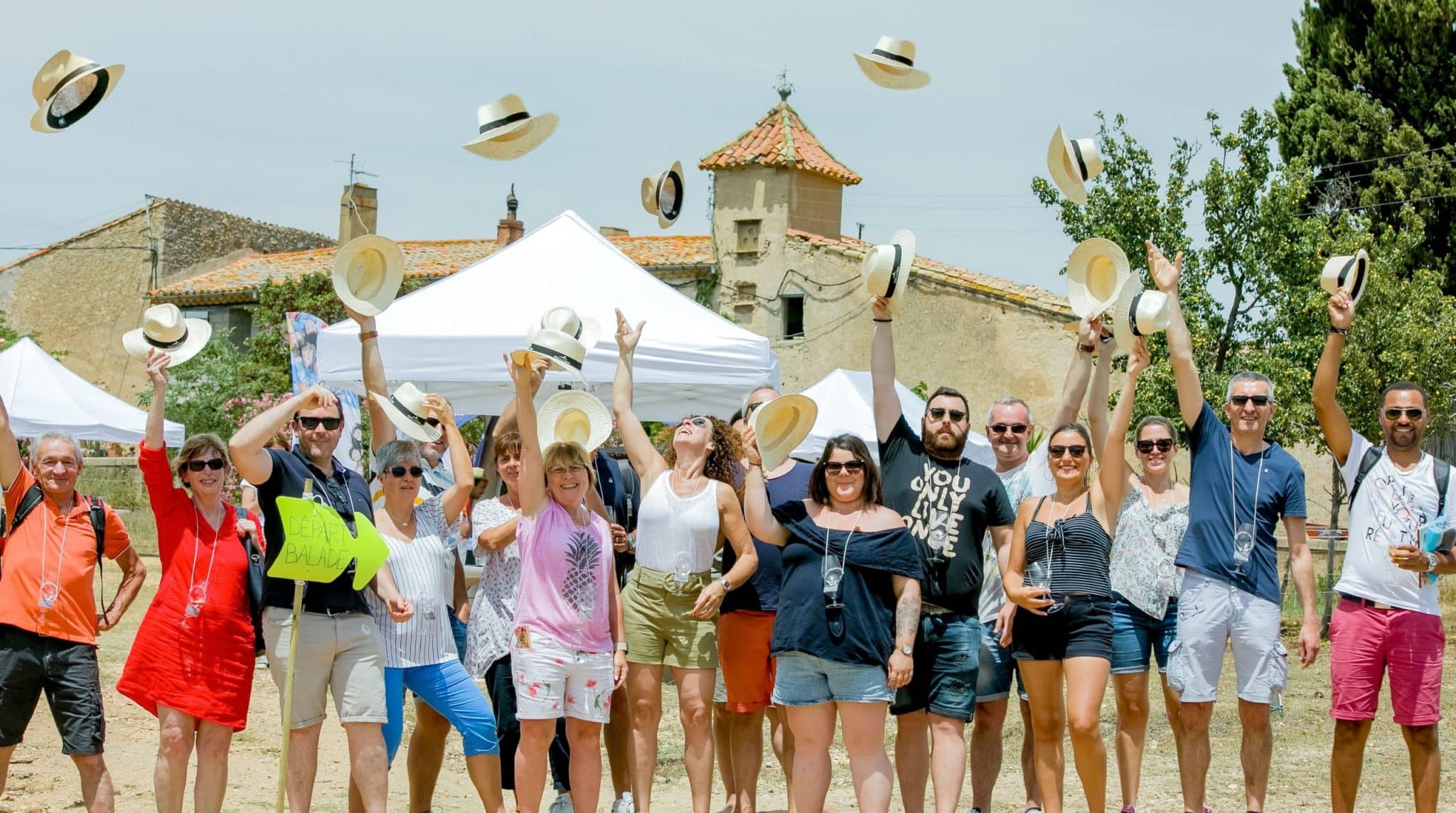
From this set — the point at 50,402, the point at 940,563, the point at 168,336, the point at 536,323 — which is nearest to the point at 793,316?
the point at 50,402

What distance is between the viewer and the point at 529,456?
5.30 meters

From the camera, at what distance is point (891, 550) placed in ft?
16.6

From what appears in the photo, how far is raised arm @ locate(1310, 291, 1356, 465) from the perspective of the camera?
5.55 meters

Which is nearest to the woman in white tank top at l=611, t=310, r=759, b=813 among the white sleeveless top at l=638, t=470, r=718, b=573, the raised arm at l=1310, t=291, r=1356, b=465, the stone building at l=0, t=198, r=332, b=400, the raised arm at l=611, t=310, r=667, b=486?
the white sleeveless top at l=638, t=470, r=718, b=573

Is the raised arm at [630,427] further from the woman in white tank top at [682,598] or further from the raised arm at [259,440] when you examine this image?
the raised arm at [259,440]

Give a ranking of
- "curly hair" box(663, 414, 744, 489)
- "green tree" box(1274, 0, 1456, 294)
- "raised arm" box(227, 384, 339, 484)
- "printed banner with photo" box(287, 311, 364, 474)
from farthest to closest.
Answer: "green tree" box(1274, 0, 1456, 294) < "printed banner with photo" box(287, 311, 364, 474) < "curly hair" box(663, 414, 744, 489) < "raised arm" box(227, 384, 339, 484)

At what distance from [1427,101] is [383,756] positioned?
69.6 feet

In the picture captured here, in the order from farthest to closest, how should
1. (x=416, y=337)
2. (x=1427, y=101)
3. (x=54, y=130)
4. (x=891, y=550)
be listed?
(x=1427, y=101) < (x=416, y=337) < (x=54, y=130) < (x=891, y=550)

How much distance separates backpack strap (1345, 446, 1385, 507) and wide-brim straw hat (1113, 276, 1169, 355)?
1.06m

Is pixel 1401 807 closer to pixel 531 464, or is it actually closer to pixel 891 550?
pixel 891 550

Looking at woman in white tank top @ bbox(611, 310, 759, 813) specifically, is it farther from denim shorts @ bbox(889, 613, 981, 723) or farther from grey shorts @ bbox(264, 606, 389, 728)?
grey shorts @ bbox(264, 606, 389, 728)

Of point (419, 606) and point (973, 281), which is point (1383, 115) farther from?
point (419, 606)

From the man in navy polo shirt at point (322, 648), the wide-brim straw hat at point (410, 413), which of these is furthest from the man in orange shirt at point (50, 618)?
the wide-brim straw hat at point (410, 413)

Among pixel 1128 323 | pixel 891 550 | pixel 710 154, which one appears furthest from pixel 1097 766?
pixel 710 154
